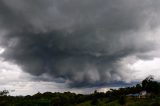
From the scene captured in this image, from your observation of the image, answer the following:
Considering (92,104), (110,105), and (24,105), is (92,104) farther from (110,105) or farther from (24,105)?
(24,105)

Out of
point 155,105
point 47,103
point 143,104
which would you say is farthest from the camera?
point 47,103

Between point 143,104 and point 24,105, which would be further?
point 24,105

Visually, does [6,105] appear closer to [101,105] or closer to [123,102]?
[101,105]

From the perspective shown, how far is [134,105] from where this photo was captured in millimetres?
160250

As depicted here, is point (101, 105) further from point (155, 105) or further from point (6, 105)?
point (6, 105)

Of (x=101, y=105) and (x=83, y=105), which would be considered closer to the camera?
(x=101, y=105)

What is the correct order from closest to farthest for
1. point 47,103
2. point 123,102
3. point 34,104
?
point 123,102 < point 34,104 < point 47,103

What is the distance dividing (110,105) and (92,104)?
83.4 feet

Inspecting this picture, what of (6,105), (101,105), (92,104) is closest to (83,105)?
(92,104)

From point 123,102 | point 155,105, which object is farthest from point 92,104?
point 155,105

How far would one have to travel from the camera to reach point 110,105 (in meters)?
164

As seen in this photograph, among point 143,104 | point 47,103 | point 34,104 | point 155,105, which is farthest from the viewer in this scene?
point 47,103

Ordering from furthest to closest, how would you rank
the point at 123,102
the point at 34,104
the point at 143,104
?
the point at 34,104 → the point at 123,102 → the point at 143,104

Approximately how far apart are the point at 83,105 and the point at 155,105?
5933cm
